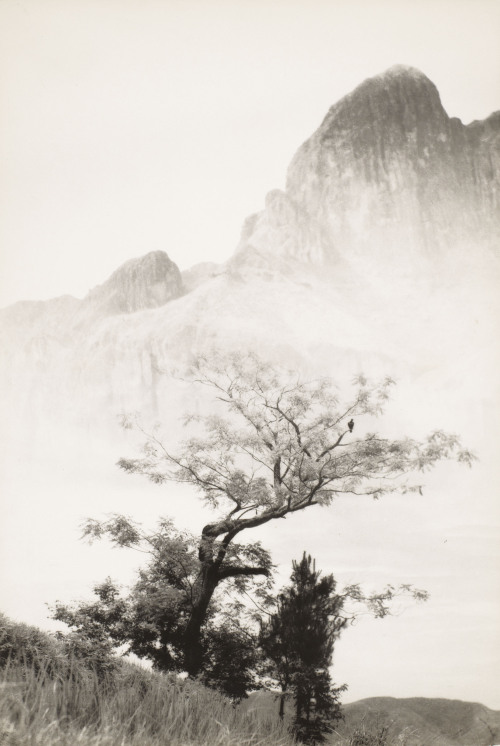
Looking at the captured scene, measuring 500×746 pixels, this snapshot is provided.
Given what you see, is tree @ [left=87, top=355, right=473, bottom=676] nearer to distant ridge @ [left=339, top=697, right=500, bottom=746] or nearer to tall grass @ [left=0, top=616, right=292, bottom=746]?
distant ridge @ [left=339, top=697, right=500, bottom=746]

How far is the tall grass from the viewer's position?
265cm

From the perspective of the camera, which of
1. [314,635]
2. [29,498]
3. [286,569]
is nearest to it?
[314,635]

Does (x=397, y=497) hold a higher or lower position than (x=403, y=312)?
lower

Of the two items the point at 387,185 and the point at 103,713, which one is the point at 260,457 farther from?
the point at 387,185

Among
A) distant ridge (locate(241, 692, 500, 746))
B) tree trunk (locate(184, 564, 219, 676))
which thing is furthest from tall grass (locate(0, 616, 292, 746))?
distant ridge (locate(241, 692, 500, 746))

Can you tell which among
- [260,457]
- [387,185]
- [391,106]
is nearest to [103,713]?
[260,457]

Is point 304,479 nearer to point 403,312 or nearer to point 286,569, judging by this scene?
point 286,569

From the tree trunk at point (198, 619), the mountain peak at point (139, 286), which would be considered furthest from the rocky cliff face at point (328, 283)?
the tree trunk at point (198, 619)

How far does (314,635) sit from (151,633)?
5.92 ft

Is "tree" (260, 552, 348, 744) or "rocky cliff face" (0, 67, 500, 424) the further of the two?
"rocky cliff face" (0, 67, 500, 424)

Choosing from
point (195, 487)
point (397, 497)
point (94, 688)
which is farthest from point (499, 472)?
point (94, 688)

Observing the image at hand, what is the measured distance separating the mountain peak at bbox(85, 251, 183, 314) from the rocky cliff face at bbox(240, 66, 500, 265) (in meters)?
1.40

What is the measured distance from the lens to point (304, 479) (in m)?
6.69

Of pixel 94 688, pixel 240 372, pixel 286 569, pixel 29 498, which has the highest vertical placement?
pixel 240 372
